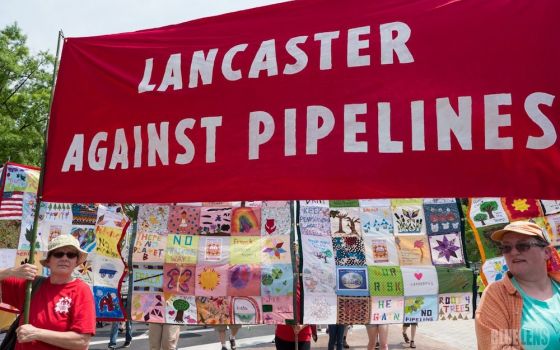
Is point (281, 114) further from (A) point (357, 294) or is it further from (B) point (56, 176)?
(B) point (56, 176)

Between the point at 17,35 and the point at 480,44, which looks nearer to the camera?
the point at 480,44

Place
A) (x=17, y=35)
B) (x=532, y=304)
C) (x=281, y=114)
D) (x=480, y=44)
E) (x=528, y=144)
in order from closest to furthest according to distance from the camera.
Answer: (x=532, y=304), (x=528, y=144), (x=480, y=44), (x=281, y=114), (x=17, y=35)

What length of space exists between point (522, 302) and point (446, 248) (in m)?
0.99

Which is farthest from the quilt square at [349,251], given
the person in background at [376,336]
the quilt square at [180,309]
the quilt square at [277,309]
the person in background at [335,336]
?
the person in background at [335,336]

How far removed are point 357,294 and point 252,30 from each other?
1.92 m

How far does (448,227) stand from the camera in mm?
3203

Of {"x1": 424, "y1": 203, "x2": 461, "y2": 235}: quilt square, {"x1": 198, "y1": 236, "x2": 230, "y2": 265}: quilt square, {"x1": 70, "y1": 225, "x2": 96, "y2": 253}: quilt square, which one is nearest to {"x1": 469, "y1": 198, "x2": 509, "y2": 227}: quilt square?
{"x1": 424, "y1": 203, "x2": 461, "y2": 235}: quilt square

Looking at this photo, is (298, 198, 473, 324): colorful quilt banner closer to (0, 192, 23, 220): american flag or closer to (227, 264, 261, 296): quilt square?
(227, 264, 261, 296): quilt square

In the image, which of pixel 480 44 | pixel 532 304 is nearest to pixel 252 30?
pixel 480 44

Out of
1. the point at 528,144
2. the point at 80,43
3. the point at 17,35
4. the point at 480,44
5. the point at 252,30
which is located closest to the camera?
the point at 528,144

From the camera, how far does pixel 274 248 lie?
11.1ft

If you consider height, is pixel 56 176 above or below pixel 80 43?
below

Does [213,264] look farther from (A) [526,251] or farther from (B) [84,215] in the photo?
(A) [526,251]

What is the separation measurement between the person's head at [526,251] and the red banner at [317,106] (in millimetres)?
207
